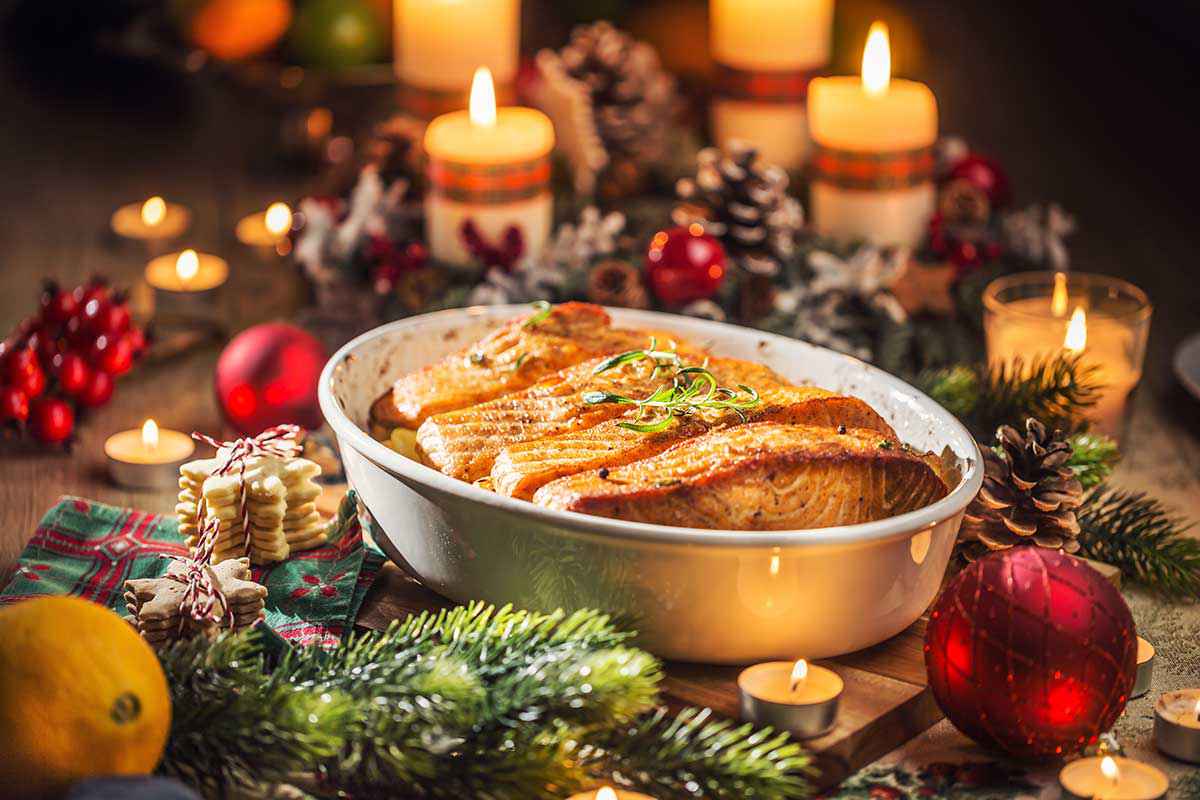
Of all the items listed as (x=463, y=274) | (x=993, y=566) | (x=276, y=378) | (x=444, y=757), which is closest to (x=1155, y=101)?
(x=463, y=274)

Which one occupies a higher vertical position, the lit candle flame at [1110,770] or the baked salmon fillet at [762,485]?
the baked salmon fillet at [762,485]

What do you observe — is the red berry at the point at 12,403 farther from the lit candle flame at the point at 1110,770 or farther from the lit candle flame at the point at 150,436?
the lit candle flame at the point at 1110,770

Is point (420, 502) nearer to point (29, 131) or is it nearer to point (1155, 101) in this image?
point (29, 131)

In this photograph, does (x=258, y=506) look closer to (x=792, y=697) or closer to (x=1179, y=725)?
(x=792, y=697)

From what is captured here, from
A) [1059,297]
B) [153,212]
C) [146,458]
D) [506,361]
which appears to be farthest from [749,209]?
[153,212]

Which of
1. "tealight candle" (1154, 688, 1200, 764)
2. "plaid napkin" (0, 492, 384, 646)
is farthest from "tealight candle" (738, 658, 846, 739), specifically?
"plaid napkin" (0, 492, 384, 646)

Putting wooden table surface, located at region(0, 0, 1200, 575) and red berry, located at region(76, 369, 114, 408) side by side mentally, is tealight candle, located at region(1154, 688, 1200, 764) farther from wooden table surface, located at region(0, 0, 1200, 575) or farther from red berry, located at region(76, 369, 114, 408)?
red berry, located at region(76, 369, 114, 408)

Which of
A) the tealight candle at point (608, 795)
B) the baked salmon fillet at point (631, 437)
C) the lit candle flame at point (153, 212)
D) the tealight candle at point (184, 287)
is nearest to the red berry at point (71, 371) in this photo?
the tealight candle at point (184, 287)
